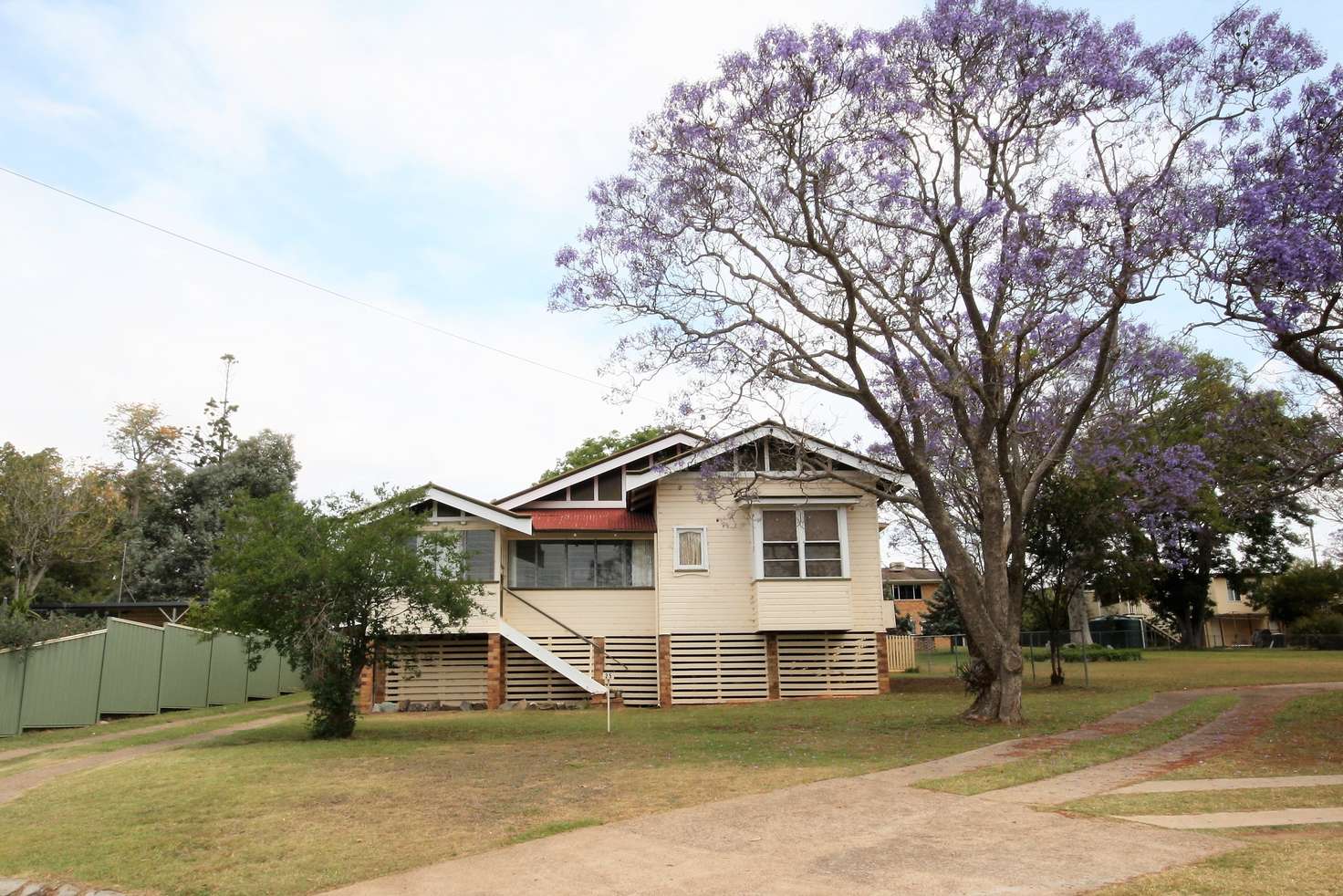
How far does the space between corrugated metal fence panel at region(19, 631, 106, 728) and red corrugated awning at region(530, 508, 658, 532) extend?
32.7ft

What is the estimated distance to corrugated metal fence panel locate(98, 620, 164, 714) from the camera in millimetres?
21828

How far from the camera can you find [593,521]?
2469cm

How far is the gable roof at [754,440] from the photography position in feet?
71.5

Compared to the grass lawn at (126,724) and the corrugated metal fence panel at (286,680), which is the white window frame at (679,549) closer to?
the grass lawn at (126,724)

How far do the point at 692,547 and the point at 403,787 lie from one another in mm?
14405

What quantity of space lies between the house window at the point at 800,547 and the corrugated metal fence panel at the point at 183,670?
44.9 ft

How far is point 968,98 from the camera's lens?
15.9 meters

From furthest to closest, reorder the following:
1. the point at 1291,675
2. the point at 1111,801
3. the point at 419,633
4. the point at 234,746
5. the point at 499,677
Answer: the point at 1291,675 < the point at 499,677 < the point at 419,633 < the point at 234,746 < the point at 1111,801

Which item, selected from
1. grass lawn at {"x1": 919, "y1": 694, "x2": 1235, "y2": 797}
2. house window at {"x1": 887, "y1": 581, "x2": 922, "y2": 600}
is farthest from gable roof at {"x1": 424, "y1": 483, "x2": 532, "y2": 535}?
house window at {"x1": 887, "y1": 581, "x2": 922, "y2": 600}

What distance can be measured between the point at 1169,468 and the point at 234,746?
16703mm

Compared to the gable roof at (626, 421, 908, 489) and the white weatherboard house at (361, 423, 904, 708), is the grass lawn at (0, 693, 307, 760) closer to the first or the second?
the white weatherboard house at (361, 423, 904, 708)

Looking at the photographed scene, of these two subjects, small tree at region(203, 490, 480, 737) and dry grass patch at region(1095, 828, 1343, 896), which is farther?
small tree at region(203, 490, 480, 737)

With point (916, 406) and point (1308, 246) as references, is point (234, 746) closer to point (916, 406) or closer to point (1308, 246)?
point (916, 406)

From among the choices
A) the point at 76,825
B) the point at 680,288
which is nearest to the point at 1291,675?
the point at 680,288
